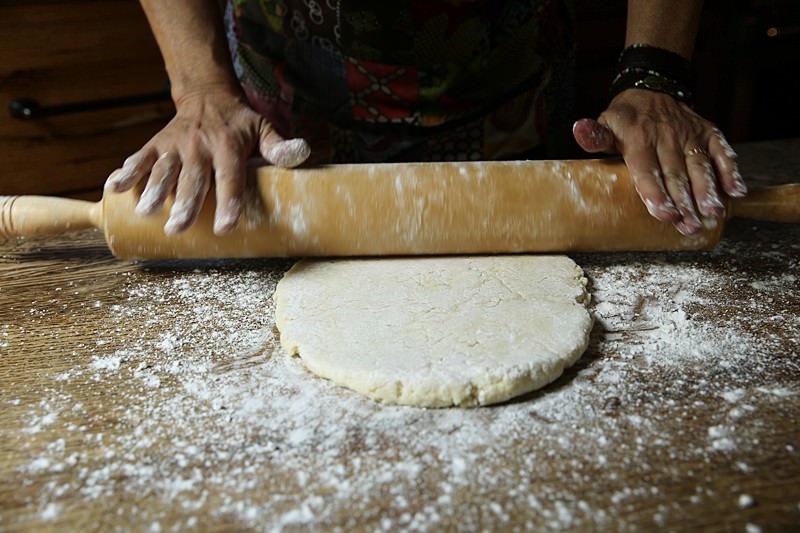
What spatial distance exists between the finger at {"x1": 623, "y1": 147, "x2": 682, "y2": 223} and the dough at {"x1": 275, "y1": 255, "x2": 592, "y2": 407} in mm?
212

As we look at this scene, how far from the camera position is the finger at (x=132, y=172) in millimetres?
1352

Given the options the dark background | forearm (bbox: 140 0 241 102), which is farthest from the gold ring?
the dark background

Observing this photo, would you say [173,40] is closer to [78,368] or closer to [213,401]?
[78,368]

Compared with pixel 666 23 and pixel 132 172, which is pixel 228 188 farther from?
pixel 666 23

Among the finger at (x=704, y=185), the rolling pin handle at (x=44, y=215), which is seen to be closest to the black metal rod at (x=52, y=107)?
the rolling pin handle at (x=44, y=215)

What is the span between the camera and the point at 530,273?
4.47 feet

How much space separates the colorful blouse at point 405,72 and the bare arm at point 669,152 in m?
0.41

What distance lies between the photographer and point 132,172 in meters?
1.37

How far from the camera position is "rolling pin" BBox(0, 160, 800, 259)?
139 centimetres

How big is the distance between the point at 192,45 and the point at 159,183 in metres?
0.50

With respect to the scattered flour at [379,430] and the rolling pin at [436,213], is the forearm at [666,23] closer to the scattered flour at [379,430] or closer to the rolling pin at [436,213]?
the rolling pin at [436,213]

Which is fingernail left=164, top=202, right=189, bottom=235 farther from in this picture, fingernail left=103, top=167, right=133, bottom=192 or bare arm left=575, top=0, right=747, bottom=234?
bare arm left=575, top=0, right=747, bottom=234

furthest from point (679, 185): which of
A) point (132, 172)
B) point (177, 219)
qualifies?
point (132, 172)

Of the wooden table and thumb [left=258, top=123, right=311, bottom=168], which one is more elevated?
thumb [left=258, top=123, right=311, bottom=168]
